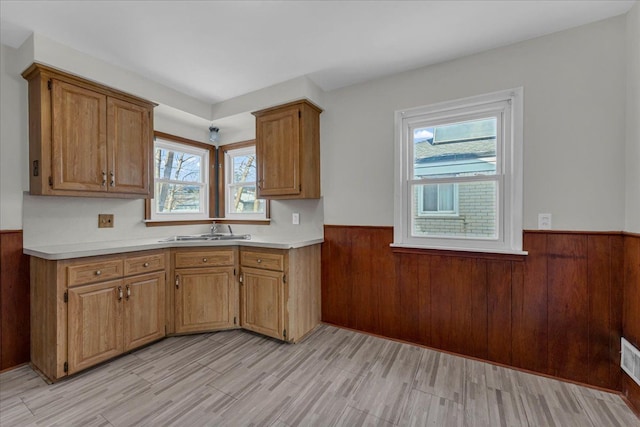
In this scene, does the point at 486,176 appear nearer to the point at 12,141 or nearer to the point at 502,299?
the point at 502,299

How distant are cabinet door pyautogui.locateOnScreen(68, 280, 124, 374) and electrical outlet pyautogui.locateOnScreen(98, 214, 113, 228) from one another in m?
0.71

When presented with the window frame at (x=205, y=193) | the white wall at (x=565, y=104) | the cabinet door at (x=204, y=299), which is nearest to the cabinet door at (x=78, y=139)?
the window frame at (x=205, y=193)

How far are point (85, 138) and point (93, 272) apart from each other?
105 centimetres

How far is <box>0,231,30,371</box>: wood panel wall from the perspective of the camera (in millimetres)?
1998

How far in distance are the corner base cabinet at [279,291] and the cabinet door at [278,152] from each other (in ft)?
2.13

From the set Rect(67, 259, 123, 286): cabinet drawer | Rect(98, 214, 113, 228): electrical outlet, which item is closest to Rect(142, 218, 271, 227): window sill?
Rect(98, 214, 113, 228): electrical outlet

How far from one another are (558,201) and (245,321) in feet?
9.01

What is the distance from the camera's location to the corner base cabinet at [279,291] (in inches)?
95.0

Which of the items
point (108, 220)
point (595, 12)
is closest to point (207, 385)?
point (108, 220)

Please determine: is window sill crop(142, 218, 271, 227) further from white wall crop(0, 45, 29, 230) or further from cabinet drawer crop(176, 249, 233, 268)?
white wall crop(0, 45, 29, 230)

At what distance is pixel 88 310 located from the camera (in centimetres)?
197

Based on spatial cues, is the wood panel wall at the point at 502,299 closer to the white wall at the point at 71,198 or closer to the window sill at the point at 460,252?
the window sill at the point at 460,252

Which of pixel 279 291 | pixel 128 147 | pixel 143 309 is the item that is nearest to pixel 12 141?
pixel 128 147

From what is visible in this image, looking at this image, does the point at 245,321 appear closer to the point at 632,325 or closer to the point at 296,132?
the point at 296,132
